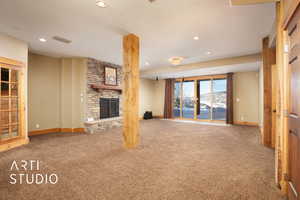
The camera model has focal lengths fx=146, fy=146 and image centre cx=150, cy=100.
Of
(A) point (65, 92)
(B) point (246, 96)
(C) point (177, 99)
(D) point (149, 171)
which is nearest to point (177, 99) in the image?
(C) point (177, 99)

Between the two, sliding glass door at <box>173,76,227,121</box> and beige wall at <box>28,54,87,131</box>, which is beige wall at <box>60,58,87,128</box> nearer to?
beige wall at <box>28,54,87,131</box>

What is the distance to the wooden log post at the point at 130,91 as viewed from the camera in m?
3.36

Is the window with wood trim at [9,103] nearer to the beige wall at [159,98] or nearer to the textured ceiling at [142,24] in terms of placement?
the textured ceiling at [142,24]

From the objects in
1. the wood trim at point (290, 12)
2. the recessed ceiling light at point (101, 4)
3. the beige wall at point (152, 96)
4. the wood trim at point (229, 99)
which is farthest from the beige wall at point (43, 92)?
the wood trim at point (229, 99)

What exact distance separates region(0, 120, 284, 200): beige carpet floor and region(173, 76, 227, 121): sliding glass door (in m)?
4.09

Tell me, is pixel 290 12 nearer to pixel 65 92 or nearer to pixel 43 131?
pixel 65 92

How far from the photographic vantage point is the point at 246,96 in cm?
673

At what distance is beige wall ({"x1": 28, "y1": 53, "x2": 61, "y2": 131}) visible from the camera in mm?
4789

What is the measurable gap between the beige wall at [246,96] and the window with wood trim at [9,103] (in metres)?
8.10

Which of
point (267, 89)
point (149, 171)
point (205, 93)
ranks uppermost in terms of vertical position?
point (205, 93)

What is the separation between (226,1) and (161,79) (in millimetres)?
6908

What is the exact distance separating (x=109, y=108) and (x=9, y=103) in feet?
10.1

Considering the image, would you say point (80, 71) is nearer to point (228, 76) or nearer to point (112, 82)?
point (112, 82)

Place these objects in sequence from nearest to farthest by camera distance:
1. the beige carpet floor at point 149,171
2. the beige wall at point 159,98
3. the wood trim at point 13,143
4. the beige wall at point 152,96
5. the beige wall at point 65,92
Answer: the beige carpet floor at point 149,171 < the wood trim at point 13,143 < the beige wall at point 65,92 < the beige wall at point 152,96 < the beige wall at point 159,98
